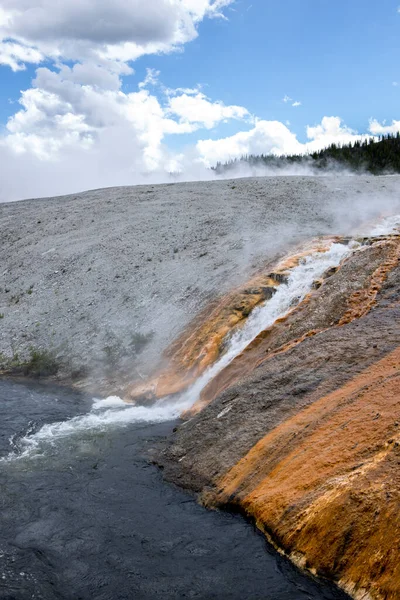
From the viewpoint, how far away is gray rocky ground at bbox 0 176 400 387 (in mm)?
16766

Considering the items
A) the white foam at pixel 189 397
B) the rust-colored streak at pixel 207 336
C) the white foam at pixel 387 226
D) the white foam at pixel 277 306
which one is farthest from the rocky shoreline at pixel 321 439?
the white foam at pixel 387 226

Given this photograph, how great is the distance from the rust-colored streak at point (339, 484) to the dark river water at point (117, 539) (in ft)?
1.13

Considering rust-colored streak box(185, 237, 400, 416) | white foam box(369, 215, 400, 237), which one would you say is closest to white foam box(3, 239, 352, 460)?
rust-colored streak box(185, 237, 400, 416)

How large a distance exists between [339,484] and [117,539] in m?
3.20

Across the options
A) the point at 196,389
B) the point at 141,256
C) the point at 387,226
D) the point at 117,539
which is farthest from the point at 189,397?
the point at 387,226

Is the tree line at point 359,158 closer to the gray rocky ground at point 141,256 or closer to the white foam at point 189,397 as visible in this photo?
the gray rocky ground at point 141,256

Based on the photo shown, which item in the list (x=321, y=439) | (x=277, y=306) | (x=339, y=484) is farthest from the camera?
(x=277, y=306)

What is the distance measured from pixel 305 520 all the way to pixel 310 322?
18.0ft

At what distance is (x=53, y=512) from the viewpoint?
332 inches

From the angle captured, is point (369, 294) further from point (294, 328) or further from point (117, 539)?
point (117, 539)

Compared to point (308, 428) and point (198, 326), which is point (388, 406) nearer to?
point (308, 428)

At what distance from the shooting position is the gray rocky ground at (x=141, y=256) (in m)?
16.8

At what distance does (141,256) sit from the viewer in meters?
20.9

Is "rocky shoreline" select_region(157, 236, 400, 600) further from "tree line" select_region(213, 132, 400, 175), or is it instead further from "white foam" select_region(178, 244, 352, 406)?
"tree line" select_region(213, 132, 400, 175)
